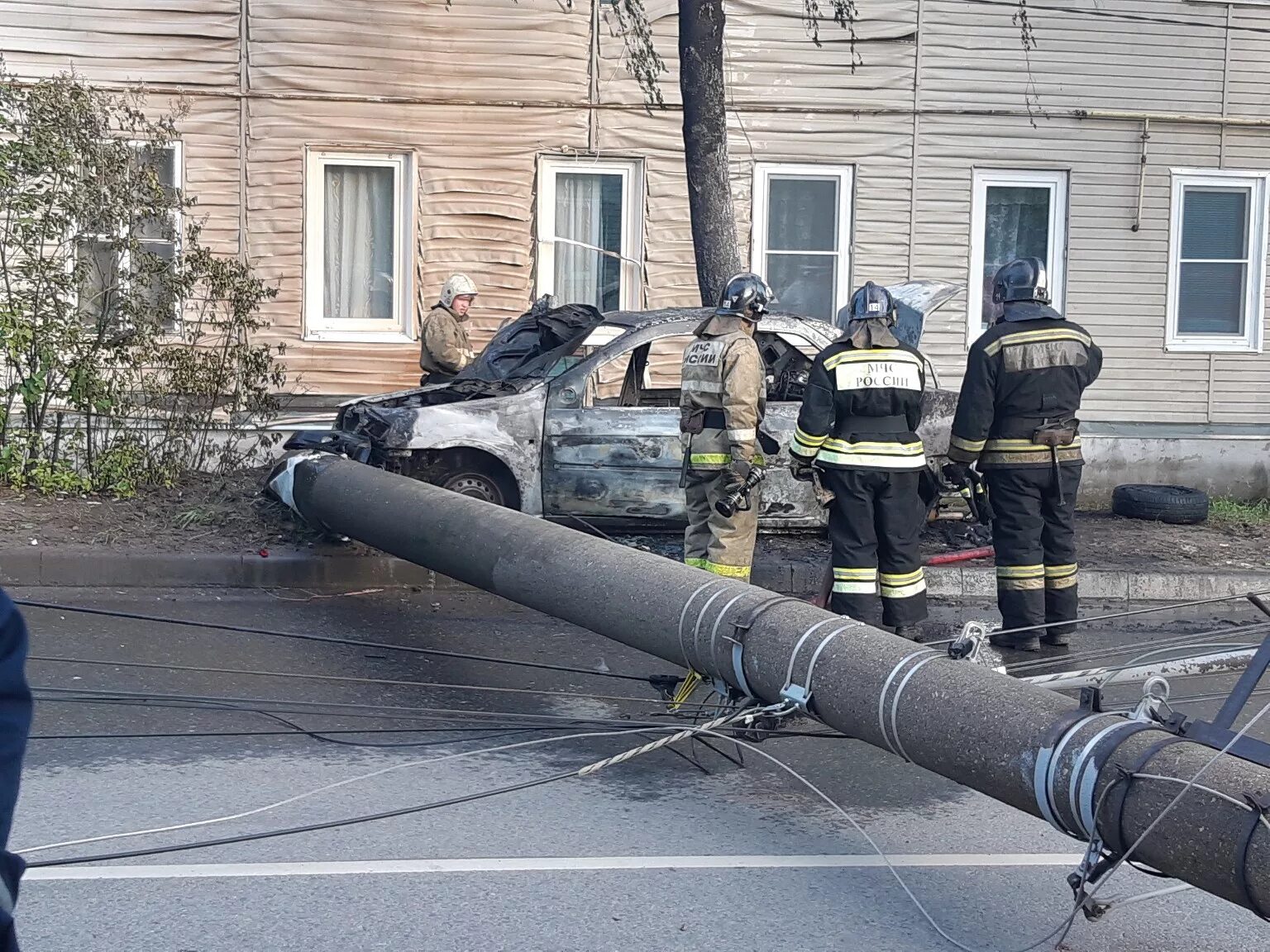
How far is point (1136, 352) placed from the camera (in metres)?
13.7

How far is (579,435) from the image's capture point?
9.20 meters

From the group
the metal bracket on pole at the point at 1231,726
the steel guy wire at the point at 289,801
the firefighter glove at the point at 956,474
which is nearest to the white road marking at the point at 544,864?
the steel guy wire at the point at 289,801

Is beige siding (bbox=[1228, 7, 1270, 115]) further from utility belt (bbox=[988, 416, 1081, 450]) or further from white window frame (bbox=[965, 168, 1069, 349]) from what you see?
utility belt (bbox=[988, 416, 1081, 450])

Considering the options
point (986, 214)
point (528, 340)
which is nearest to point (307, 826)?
point (528, 340)

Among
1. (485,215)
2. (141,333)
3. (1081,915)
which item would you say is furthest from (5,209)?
(1081,915)

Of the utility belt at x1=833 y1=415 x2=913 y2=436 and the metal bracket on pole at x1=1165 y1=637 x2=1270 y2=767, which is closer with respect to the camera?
the metal bracket on pole at x1=1165 y1=637 x2=1270 y2=767

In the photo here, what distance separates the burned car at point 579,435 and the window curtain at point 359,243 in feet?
11.9

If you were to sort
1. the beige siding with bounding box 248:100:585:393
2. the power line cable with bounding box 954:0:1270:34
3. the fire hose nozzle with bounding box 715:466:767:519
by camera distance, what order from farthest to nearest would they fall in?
→ the power line cable with bounding box 954:0:1270:34
the beige siding with bounding box 248:100:585:393
the fire hose nozzle with bounding box 715:466:767:519

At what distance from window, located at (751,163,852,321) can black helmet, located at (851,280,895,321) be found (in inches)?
260

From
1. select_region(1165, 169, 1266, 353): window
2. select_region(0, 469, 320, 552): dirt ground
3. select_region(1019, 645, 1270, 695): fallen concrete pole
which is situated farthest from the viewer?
select_region(1165, 169, 1266, 353): window

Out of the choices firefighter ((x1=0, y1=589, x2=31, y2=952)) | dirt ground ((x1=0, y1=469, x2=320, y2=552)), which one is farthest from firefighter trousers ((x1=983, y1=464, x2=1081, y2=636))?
firefighter ((x1=0, y1=589, x2=31, y2=952))

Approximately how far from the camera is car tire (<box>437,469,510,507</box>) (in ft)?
30.3

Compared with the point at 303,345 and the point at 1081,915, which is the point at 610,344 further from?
the point at 1081,915

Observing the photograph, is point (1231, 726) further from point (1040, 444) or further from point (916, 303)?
point (916, 303)
